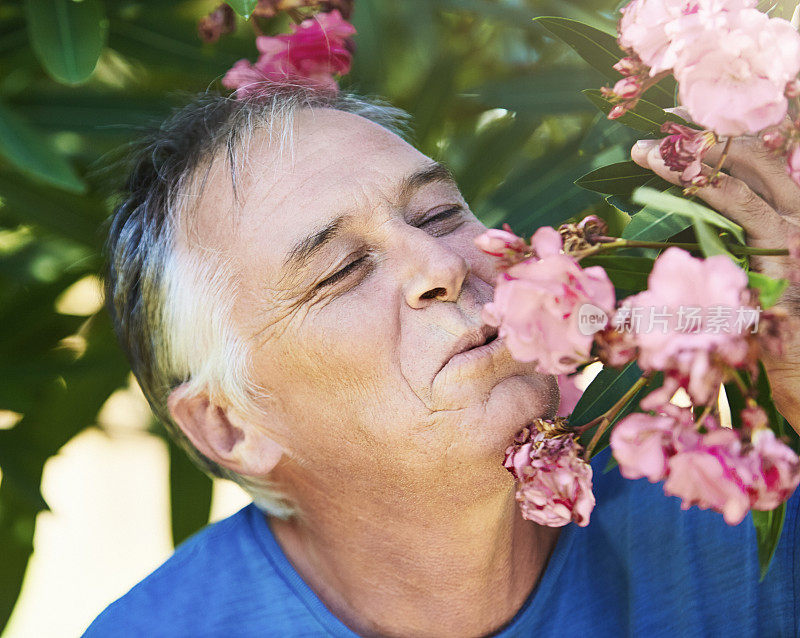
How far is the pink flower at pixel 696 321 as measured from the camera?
57 centimetres

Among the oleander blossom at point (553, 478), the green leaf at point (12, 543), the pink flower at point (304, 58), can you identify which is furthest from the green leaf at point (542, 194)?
the green leaf at point (12, 543)

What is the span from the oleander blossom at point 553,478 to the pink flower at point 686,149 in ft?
0.92

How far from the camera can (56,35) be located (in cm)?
140

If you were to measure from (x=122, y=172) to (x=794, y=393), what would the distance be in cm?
126

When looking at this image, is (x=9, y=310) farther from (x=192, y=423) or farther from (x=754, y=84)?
(x=754, y=84)

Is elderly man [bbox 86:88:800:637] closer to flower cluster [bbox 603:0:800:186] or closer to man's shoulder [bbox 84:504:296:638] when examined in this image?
man's shoulder [bbox 84:504:296:638]

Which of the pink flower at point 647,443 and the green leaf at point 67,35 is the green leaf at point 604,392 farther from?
the green leaf at point 67,35

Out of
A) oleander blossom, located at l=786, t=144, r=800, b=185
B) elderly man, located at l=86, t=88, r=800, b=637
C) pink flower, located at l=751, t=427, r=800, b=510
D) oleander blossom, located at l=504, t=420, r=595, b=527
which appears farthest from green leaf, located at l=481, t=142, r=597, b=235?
pink flower, located at l=751, t=427, r=800, b=510

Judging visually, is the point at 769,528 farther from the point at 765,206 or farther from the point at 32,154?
the point at 32,154

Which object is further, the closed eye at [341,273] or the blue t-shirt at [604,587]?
the blue t-shirt at [604,587]

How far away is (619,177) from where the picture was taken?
1.00 m

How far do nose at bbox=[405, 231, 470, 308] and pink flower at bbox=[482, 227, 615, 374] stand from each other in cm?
32

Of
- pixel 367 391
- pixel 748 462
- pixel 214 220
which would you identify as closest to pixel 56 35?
pixel 214 220

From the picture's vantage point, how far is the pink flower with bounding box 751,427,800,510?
63cm
